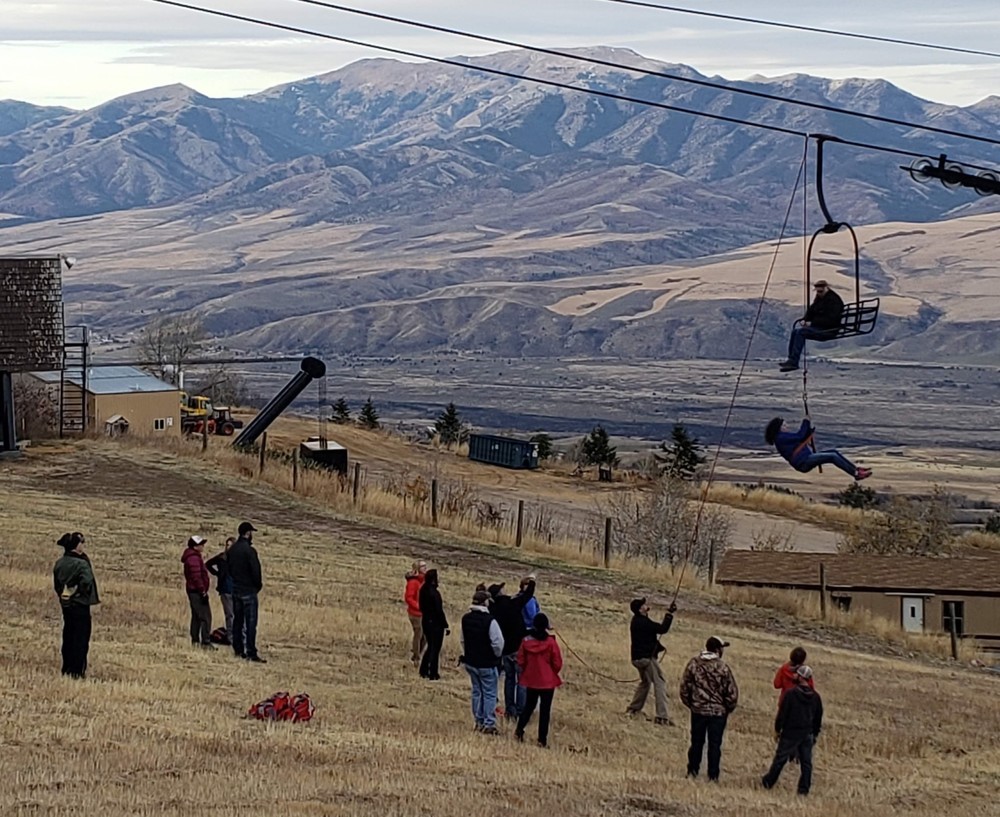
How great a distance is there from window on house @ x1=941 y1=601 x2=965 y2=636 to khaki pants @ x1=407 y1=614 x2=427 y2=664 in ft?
79.6

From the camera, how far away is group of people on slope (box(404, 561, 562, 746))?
63.6ft

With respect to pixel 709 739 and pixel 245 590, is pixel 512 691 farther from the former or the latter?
pixel 245 590

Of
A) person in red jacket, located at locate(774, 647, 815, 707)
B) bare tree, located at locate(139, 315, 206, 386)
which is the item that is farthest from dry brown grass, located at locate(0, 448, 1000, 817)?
bare tree, located at locate(139, 315, 206, 386)

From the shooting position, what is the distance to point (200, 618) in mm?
23703

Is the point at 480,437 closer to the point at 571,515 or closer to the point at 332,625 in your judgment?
the point at 571,515

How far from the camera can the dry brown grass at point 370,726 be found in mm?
15867

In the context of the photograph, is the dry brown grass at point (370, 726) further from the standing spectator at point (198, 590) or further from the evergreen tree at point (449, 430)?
the evergreen tree at point (449, 430)

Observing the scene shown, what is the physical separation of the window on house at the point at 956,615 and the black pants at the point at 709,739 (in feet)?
91.1

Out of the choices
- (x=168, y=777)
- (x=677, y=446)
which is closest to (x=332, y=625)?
(x=168, y=777)

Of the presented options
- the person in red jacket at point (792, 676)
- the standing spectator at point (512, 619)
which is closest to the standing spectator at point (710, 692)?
the person in red jacket at point (792, 676)

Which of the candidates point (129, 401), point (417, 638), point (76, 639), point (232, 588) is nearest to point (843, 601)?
point (417, 638)

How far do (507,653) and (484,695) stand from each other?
0.83 metres

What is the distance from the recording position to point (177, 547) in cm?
3800

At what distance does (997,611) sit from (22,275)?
3197 centimetres
